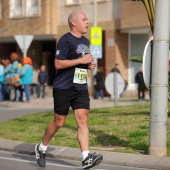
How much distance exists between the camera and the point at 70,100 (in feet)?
32.8

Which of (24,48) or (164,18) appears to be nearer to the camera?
(164,18)

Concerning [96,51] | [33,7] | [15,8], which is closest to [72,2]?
[33,7]

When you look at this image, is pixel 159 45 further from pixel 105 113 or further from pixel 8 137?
pixel 105 113

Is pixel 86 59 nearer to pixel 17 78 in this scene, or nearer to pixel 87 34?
pixel 17 78

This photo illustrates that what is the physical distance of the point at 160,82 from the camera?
10.9 meters

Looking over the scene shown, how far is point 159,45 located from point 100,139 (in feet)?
8.77

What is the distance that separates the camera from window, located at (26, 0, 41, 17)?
42.8 m

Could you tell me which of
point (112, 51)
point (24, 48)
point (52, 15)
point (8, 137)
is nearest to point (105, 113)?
point (8, 137)

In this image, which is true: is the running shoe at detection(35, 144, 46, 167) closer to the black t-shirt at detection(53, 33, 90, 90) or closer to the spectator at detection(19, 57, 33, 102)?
the black t-shirt at detection(53, 33, 90, 90)

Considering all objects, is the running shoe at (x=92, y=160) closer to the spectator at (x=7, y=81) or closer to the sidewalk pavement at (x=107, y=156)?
the sidewalk pavement at (x=107, y=156)

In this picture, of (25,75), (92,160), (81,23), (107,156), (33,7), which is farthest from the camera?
(33,7)

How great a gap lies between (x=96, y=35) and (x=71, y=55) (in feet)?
77.1

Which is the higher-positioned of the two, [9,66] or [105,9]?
[105,9]

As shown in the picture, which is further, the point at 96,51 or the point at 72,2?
the point at 72,2
